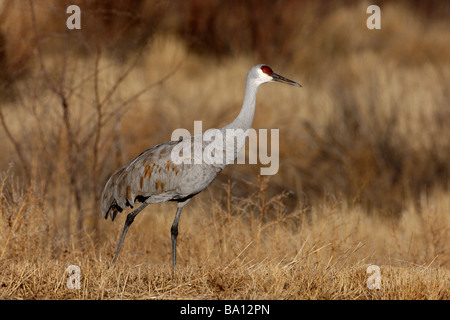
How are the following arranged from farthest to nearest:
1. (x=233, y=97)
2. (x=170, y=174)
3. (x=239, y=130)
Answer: (x=233, y=97)
(x=170, y=174)
(x=239, y=130)

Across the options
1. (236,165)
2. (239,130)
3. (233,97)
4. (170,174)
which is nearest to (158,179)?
(170,174)

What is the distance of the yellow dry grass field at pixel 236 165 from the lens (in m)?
4.82

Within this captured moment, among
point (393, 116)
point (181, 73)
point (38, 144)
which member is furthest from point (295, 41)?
point (38, 144)

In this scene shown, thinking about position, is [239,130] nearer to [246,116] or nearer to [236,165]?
[246,116]

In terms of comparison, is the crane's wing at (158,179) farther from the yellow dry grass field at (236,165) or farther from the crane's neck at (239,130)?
the yellow dry grass field at (236,165)

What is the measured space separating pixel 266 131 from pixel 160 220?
3.05 metres

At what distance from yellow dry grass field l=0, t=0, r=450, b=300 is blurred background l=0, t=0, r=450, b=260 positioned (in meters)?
0.04

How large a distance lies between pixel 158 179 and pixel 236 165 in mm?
4599

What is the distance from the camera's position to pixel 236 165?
33.6ft

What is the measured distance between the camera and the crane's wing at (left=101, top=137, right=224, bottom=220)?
553 cm

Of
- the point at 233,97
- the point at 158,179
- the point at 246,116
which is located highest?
the point at 233,97

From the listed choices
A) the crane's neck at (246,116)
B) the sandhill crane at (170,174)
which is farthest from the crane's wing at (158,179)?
the crane's neck at (246,116)

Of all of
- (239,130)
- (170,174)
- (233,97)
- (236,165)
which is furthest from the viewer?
(233,97)

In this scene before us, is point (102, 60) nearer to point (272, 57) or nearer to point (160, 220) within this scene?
point (272, 57)
